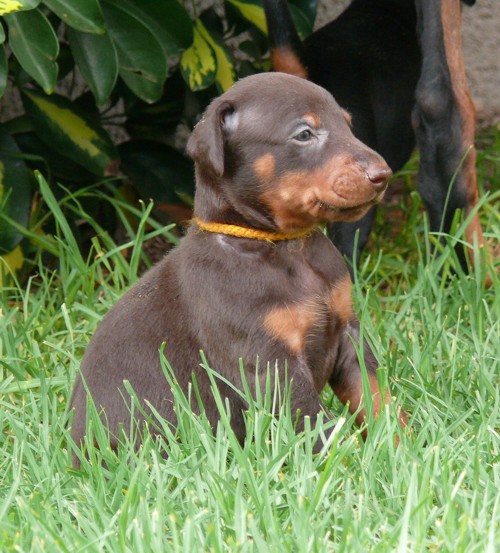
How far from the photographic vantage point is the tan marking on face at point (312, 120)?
2.74 m

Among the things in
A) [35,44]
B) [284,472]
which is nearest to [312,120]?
[284,472]

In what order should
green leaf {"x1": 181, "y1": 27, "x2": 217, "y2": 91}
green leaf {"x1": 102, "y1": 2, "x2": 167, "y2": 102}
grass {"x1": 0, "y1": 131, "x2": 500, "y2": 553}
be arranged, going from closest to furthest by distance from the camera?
grass {"x1": 0, "y1": 131, "x2": 500, "y2": 553}
green leaf {"x1": 102, "y1": 2, "x2": 167, "y2": 102}
green leaf {"x1": 181, "y1": 27, "x2": 217, "y2": 91}

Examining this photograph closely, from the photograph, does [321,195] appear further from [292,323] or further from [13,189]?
[13,189]

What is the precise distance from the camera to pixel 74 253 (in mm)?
4203

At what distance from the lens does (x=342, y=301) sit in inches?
116

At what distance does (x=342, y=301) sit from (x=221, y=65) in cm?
204

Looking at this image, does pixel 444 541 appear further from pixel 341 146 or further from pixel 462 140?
pixel 462 140

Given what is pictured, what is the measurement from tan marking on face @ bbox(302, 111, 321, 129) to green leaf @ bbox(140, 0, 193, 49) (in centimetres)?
182

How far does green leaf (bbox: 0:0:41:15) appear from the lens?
3.48 metres

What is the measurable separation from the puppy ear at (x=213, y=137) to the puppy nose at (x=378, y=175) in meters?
0.37

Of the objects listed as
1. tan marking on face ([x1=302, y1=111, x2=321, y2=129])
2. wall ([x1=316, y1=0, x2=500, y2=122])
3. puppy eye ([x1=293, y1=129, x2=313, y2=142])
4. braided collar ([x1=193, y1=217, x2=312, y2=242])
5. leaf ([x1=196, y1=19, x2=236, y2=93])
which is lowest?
wall ([x1=316, y1=0, x2=500, y2=122])

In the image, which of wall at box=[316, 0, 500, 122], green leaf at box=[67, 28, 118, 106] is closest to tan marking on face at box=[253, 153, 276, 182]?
green leaf at box=[67, 28, 118, 106]

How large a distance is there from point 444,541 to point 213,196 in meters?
1.13

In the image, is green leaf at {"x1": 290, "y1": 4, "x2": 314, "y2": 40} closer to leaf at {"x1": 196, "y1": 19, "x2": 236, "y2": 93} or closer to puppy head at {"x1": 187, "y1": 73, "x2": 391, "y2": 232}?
leaf at {"x1": 196, "y1": 19, "x2": 236, "y2": 93}
